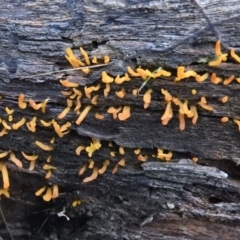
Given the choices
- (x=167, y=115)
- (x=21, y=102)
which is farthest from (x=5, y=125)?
(x=167, y=115)

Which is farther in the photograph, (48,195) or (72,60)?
(48,195)

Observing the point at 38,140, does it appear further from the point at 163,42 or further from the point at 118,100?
the point at 163,42

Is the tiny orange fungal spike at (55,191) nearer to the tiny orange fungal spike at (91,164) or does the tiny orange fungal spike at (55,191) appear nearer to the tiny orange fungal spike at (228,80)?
the tiny orange fungal spike at (91,164)

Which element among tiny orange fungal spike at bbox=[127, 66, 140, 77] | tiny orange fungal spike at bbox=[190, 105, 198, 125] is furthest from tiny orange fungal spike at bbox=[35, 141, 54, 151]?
tiny orange fungal spike at bbox=[190, 105, 198, 125]

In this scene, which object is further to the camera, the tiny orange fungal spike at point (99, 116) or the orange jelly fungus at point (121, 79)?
the tiny orange fungal spike at point (99, 116)

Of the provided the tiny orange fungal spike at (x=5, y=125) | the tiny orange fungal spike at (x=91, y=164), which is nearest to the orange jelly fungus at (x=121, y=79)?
the tiny orange fungal spike at (x=91, y=164)

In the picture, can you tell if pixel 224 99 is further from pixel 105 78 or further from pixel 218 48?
pixel 105 78

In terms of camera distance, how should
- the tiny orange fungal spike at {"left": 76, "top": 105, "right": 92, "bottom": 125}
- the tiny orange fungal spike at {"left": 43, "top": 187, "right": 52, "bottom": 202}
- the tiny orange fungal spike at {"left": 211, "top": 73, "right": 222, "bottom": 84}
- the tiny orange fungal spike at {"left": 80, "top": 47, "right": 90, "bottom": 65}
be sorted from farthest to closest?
the tiny orange fungal spike at {"left": 43, "top": 187, "right": 52, "bottom": 202} → the tiny orange fungal spike at {"left": 76, "top": 105, "right": 92, "bottom": 125} → the tiny orange fungal spike at {"left": 80, "top": 47, "right": 90, "bottom": 65} → the tiny orange fungal spike at {"left": 211, "top": 73, "right": 222, "bottom": 84}

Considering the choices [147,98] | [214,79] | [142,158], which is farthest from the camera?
[142,158]

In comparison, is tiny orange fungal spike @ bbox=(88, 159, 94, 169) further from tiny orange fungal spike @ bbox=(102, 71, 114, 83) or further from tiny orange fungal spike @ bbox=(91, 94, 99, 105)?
tiny orange fungal spike @ bbox=(102, 71, 114, 83)

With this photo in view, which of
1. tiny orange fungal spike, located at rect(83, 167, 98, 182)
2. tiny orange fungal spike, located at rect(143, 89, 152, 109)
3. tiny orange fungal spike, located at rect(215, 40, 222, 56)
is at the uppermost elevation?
tiny orange fungal spike, located at rect(215, 40, 222, 56)
